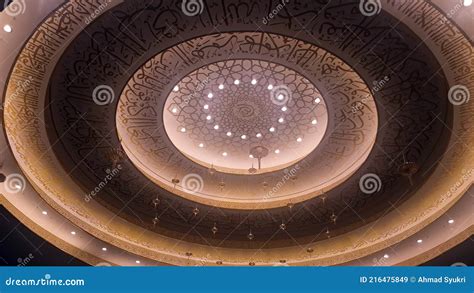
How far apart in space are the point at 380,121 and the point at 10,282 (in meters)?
5.04

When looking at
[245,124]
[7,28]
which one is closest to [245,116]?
[245,124]

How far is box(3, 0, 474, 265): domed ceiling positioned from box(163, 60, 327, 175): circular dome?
0.09ft

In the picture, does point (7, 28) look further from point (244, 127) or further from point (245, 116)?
point (244, 127)

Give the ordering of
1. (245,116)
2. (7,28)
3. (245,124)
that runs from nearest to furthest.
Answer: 1. (7,28)
2. (245,116)
3. (245,124)

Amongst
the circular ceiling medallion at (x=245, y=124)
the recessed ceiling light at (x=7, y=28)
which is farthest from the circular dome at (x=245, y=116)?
the recessed ceiling light at (x=7, y=28)

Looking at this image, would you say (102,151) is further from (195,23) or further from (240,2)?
(240,2)

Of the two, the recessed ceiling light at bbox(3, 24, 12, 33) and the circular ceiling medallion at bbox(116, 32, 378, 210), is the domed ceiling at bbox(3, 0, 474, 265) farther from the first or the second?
the recessed ceiling light at bbox(3, 24, 12, 33)

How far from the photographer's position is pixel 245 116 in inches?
280

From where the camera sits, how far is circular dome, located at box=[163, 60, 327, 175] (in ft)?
21.2

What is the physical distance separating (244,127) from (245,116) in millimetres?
312

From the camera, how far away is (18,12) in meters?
4.57

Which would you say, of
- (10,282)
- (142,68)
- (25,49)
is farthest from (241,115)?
(10,282)

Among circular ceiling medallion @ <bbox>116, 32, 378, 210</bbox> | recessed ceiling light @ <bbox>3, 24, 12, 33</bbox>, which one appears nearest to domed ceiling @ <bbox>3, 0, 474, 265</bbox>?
circular ceiling medallion @ <bbox>116, 32, 378, 210</bbox>

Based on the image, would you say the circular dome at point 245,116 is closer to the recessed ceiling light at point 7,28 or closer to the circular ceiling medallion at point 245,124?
the circular ceiling medallion at point 245,124
